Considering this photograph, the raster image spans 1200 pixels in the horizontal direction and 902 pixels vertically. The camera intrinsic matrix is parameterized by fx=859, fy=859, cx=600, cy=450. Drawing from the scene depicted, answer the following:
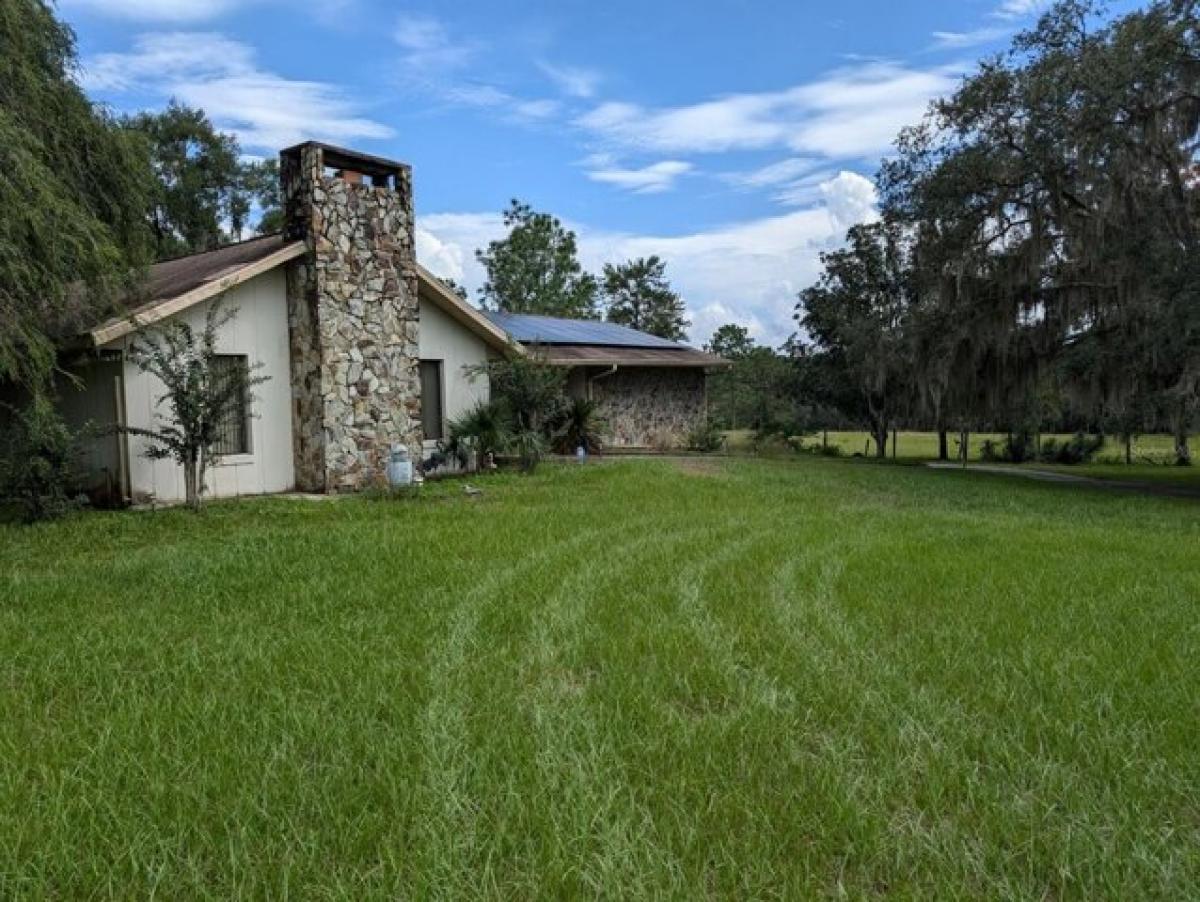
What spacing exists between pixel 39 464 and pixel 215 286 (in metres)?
2.87

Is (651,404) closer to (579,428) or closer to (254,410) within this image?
(579,428)

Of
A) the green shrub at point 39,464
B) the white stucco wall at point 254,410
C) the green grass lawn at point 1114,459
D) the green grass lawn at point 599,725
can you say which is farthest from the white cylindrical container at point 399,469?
the green grass lawn at point 1114,459

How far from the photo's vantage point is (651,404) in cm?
2145

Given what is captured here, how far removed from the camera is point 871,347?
22.5m

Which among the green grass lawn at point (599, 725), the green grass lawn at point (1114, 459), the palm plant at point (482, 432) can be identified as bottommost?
the green grass lawn at point (1114, 459)

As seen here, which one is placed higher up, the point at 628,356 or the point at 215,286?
the point at 215,286

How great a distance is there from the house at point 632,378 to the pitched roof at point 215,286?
16.5 feet

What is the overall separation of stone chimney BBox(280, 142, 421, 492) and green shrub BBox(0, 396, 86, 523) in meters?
2.96

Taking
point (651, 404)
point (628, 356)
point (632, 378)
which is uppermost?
point (628, 356)

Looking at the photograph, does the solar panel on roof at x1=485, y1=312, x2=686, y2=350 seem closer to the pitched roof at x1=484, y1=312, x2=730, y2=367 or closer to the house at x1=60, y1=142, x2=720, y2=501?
the pitched roof at x1=484, y1=312, x2=730, y2=367

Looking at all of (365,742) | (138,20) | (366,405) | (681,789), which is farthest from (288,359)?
(681,789)

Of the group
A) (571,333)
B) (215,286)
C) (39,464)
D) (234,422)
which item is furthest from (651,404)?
(39,464)

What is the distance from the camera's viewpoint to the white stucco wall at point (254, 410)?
10.7 m

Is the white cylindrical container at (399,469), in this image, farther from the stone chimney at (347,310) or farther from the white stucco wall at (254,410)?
the white stucco wall at (254,410)
